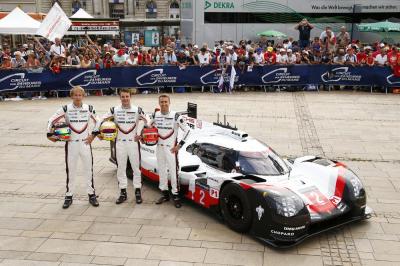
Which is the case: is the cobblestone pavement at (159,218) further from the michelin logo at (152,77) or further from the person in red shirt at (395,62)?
the michelin logo at (152,77)

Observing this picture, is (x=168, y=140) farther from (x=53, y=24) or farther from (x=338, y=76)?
(x=338, y=76)

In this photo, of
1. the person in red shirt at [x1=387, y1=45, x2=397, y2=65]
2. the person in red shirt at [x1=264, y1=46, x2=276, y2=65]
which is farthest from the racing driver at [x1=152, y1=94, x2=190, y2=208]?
the person in red shirt at [x1=387, y1=45, x2=397, y2=65]

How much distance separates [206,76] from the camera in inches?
770

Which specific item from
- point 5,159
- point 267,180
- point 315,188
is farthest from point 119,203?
point 5,159

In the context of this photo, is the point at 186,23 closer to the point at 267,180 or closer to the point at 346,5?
the point at 346,5

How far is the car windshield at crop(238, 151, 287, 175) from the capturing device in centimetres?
737

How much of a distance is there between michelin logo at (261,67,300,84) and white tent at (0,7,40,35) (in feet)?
39.9

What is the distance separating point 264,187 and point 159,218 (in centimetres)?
193

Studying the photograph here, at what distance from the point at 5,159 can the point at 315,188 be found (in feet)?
24.0

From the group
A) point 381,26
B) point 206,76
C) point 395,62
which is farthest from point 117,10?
point 395,62

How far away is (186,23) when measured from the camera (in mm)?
26312

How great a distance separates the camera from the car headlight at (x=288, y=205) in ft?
20.8

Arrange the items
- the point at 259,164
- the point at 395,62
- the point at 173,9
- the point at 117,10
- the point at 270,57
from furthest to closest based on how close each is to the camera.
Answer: the point at 173,9, the point at 117,10, the point at 270,57, the point at 395,62, the point at 259,164

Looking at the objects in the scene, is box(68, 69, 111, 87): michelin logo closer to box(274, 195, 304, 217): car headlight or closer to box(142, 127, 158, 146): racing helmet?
box(142, 127, 158, 146): racing helmet
